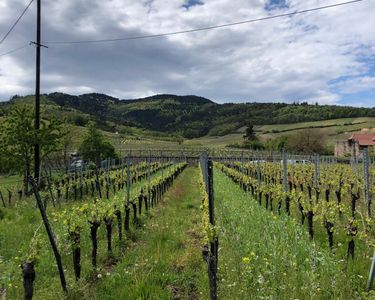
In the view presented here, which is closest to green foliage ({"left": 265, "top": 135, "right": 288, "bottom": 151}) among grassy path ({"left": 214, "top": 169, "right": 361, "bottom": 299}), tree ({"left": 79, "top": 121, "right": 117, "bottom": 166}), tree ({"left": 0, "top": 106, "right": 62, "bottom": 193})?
tree ({"left": 79, "top": 121, "right": 117, "bottom": 166})

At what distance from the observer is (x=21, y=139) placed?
60.6 feet

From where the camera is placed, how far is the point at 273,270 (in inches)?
226

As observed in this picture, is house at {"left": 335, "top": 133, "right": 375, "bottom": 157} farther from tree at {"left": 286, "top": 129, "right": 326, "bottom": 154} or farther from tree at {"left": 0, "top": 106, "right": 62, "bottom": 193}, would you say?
tree at {"left": 0, "top": 106, "right": 62, "bottom": 193}

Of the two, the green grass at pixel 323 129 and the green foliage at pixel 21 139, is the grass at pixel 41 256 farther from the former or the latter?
the green grass at pixel 323 129

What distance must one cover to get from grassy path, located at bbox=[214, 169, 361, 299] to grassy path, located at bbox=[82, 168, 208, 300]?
1.61ft

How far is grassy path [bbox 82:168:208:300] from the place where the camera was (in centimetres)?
586

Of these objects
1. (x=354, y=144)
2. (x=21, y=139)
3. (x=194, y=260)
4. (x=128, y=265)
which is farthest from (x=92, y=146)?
(x=354, y=144)

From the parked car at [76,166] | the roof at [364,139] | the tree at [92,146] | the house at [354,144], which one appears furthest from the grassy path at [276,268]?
the roof at [364,139]

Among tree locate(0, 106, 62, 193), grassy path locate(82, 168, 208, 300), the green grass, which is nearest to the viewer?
grassy path locate(82, 168, 208, 300)

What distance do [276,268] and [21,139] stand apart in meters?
15.6

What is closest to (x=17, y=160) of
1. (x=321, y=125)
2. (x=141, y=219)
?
(x=141, y=219)

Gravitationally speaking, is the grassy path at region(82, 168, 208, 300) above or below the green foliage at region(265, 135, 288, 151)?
below

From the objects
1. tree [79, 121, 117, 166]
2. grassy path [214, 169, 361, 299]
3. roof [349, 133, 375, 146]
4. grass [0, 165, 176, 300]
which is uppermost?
roof [349, 133, 375, 146]

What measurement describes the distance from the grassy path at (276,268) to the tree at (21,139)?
41.8 feet
